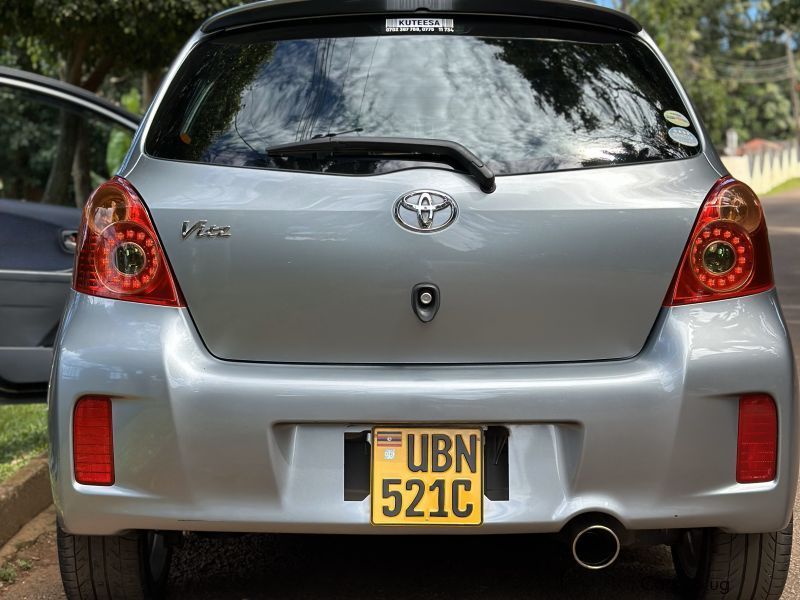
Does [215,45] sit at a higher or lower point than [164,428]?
higher

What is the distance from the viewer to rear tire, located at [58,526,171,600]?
10.1ft

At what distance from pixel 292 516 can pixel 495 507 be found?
453mm

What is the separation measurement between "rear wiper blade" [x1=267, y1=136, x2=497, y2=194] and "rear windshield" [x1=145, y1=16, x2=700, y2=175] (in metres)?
0.02

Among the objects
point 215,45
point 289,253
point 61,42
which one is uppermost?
point 215,45

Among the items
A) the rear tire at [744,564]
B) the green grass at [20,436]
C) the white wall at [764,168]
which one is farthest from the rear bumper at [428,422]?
the white wall at [764,168]

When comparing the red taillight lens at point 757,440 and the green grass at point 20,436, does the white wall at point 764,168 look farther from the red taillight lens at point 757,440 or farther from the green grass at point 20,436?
the red taillight lens at point 757,440

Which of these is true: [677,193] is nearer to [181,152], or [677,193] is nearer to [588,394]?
[588,394]

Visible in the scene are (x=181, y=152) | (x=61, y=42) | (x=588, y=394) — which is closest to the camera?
(x=588, y=394)

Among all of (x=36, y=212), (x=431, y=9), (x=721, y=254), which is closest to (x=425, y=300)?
(x=721, y=254)

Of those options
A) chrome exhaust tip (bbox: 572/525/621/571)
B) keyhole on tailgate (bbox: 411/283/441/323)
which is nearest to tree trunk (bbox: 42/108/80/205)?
keyhole on tailgate (bbox: 411/283/441/323)

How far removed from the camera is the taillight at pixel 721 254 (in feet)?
9.19

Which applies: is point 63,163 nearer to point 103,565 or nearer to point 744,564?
point 103,565

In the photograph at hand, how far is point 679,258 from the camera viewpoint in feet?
9.16

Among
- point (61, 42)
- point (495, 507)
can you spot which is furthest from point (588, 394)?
point (61, 42)
